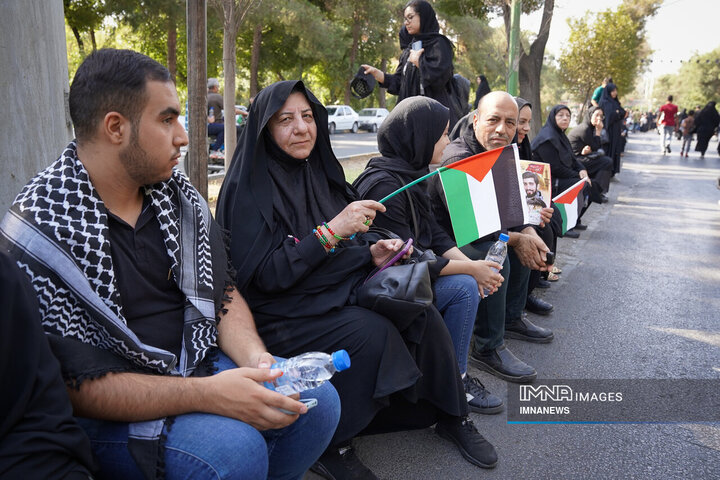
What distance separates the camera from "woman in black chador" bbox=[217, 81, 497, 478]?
243cm

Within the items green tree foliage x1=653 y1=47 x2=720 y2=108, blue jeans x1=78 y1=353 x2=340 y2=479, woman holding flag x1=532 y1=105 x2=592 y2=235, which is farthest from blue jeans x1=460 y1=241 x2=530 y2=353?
green tree foliage x1=653 y1=47 x2=720 y2=108

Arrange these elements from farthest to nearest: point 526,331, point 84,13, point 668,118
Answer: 1. point 668,118
2. point 84,13
3. point 526,331

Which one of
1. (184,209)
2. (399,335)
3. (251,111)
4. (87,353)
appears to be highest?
(251,111)

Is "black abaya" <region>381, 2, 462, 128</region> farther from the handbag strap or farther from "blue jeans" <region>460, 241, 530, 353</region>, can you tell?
the handbag strap

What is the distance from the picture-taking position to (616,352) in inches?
159

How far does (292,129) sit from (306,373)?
1226 millimetres

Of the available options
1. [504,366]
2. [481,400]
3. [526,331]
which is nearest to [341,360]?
[481,400]

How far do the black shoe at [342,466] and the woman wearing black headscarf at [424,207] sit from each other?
0.84m

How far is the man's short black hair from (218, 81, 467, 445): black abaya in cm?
78

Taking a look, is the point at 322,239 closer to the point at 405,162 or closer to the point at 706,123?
the point at 405,162

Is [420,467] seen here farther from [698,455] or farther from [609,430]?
[698,455]

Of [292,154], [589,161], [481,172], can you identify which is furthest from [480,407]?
[589,161]

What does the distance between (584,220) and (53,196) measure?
28.0ft

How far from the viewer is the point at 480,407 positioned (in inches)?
125
